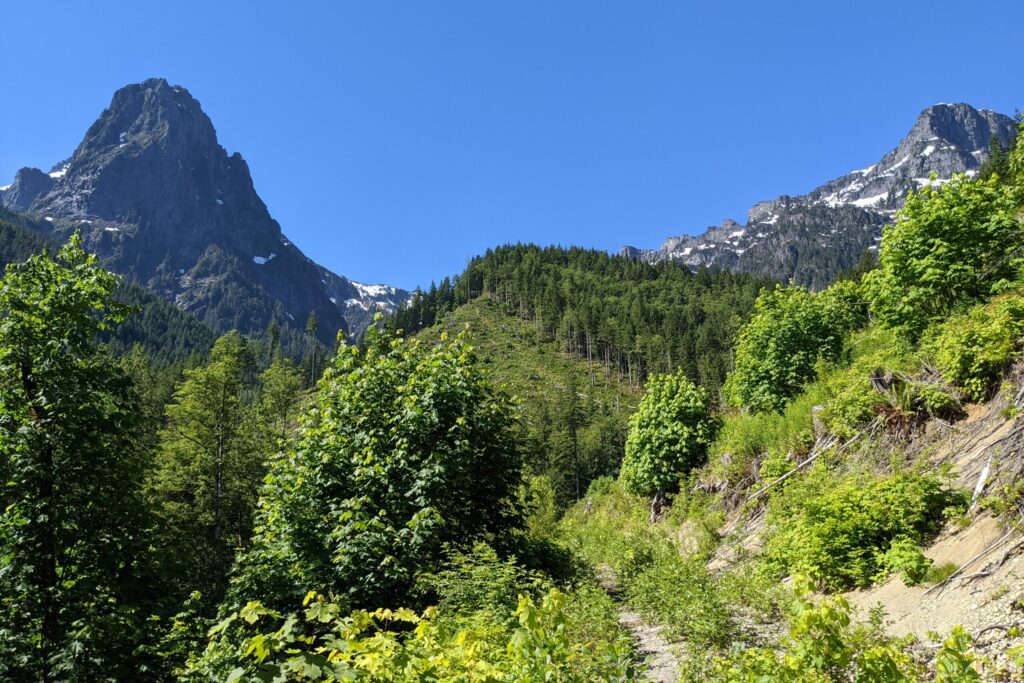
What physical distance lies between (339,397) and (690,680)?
7.96 meters

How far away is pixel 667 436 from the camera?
20.4 metres

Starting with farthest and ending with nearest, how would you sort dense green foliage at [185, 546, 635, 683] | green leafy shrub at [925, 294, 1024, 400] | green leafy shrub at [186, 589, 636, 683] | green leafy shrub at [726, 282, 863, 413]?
green leafy shrub at [726, 282, 863, 413]
green leafy shrub at [925, 294, 1024, 400]
dense green foliage at [185, 546, 635, 683]
green leafy shrub at [186, 589, 636, 683]

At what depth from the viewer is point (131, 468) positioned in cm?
776

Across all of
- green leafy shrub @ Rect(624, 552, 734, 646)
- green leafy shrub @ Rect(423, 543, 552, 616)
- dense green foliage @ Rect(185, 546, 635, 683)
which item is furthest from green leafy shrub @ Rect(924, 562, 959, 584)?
green leafy shrub @ Rect(423, 543, 552, 616)

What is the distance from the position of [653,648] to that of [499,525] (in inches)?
141

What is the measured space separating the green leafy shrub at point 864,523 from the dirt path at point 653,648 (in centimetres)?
238

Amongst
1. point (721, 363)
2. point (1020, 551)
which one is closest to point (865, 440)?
point (1020, 551)

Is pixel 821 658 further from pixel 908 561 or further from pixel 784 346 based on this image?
pixel 784 346

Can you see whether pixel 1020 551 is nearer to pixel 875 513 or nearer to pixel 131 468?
pixel 875 513

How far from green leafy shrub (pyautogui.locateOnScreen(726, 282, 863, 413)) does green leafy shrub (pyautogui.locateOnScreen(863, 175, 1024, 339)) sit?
5.14 m

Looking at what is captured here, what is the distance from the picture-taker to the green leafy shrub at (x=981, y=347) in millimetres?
8820

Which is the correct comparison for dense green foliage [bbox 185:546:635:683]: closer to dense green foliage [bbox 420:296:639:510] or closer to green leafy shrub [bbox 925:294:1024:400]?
green leafy shrub [bbox 925:294:1024:400]

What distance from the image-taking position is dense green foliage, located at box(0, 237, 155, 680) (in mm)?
6684

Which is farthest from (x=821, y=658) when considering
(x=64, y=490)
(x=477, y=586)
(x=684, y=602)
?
(x=64, y=490)
